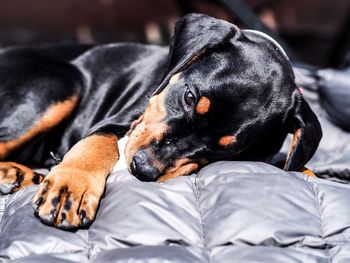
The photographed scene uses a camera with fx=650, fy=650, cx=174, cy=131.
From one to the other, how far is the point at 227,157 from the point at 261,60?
531 mm

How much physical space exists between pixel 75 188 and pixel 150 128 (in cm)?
54

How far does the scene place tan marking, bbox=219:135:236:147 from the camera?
319 centimetres

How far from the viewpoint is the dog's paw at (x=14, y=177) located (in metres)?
3.22

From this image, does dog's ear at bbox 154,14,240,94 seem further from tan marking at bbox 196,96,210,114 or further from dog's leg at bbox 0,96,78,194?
dog's leg at bbox 0,96,78,194

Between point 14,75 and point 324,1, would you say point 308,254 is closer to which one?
point 14,75

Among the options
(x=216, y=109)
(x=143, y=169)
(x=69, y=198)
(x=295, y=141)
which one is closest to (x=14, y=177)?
(x=69, y=198)

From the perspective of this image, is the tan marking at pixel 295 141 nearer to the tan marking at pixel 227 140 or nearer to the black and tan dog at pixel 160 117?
the black and tan dog at pixel 160 117

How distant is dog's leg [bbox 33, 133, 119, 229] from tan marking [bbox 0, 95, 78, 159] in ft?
1.78

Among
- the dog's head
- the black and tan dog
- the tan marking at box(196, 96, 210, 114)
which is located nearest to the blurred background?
the black and tan dog

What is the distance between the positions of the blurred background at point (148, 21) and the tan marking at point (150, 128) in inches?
121

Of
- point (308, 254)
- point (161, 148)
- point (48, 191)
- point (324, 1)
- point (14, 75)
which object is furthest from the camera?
point (324, 1)

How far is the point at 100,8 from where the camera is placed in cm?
725

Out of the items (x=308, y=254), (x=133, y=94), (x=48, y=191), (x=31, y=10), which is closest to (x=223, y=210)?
(x=308, y=254)

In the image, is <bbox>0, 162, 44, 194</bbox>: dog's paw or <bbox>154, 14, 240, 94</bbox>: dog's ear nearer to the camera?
<bbox>0, 162, 44, 194</bbox>: dog's paw
